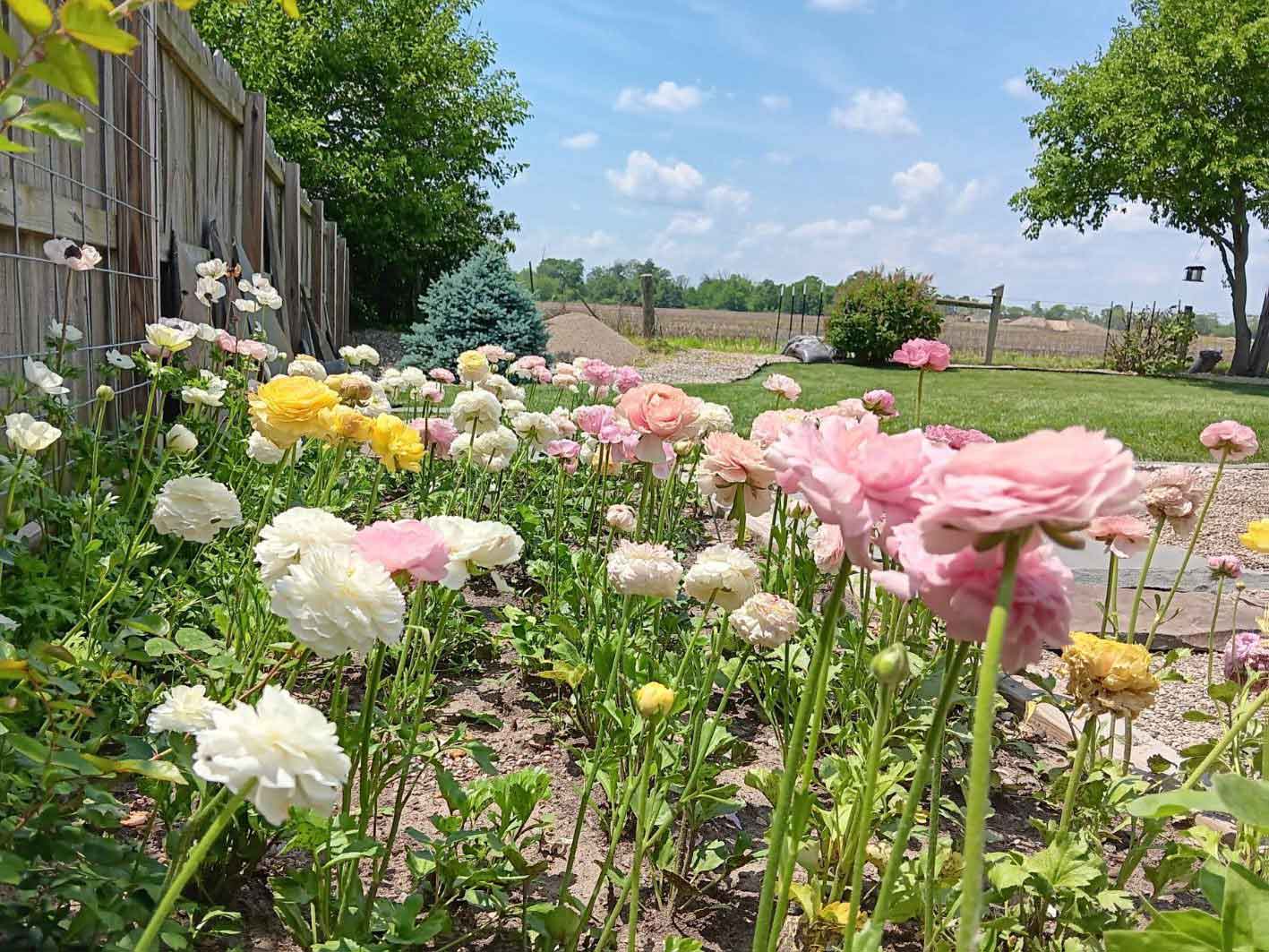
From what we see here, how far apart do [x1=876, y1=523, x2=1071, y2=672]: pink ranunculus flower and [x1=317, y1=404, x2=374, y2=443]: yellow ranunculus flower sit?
1.19 metres

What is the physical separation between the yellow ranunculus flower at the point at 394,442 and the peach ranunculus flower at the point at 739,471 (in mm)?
554

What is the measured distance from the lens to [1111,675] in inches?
54.3

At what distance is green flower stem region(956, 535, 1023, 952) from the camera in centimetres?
52

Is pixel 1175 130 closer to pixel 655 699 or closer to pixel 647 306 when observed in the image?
pixel 647 306

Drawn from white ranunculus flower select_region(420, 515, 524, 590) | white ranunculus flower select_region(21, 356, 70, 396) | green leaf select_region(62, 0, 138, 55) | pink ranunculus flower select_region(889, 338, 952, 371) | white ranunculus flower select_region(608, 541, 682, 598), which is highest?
green leaf select_region(62, 0, 138, 55)

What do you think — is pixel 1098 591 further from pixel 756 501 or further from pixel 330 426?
pixel 330 426

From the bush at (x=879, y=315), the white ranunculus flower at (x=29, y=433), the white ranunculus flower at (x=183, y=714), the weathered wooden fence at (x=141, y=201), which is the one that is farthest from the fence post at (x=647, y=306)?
the white ranunculus flower at (x=183, y=714)

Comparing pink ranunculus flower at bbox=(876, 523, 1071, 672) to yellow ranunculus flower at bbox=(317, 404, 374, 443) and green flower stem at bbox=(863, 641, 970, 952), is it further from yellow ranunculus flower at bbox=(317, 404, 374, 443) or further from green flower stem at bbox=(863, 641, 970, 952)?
yellow ranunculus flower at bbox=(317, 404, 374, 443)

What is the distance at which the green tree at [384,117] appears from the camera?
1691cm

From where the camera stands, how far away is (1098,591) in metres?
3.66

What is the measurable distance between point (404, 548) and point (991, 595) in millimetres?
547

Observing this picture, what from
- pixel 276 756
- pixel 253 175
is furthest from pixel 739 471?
pixel 253 175

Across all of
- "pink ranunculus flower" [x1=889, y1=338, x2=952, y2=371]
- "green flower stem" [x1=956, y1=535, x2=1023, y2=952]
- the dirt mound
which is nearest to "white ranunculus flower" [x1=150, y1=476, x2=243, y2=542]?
"green flower stem" [x1=956, y1=535, x2=1023, y2=952]

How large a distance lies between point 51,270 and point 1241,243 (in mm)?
25199
